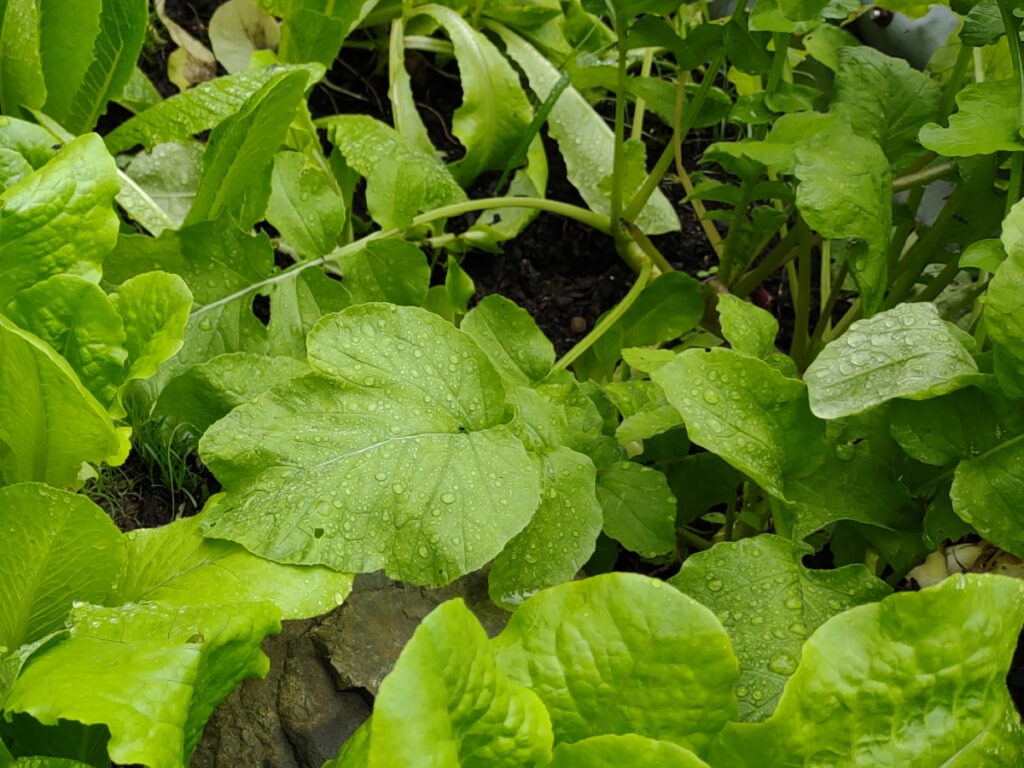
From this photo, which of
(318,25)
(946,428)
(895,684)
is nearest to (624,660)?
(895,684)

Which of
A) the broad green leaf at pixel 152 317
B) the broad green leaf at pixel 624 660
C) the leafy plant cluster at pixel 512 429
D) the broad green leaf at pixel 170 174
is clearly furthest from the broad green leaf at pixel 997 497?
the broad green leaf at pixel 170 174

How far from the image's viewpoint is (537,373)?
1.28m

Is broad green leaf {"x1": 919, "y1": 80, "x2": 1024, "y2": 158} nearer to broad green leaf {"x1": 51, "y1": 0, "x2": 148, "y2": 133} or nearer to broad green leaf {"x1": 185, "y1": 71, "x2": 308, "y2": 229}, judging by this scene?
broad green leaf {"x1": 185, "y1": 71, "x2": 308, "y2": 229}

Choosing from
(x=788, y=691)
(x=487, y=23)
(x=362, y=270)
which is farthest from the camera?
(x=487, y=23)

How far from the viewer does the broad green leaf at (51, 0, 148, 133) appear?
1.32 m

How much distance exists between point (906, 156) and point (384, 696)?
3.64ft

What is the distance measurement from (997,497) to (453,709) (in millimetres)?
600

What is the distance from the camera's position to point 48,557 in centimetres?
90

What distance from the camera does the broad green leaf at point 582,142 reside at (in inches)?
73.0

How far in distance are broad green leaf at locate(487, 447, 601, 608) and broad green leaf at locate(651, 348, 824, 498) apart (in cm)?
16

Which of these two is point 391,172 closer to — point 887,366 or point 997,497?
point 887,366

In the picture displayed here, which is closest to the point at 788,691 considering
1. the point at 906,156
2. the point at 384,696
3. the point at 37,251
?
the point at 384,696

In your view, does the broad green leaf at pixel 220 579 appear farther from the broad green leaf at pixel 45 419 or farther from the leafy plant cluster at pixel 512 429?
the broad green leaf at pixel 45 419

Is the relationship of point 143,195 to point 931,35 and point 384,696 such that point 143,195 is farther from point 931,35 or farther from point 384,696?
point 931,35
